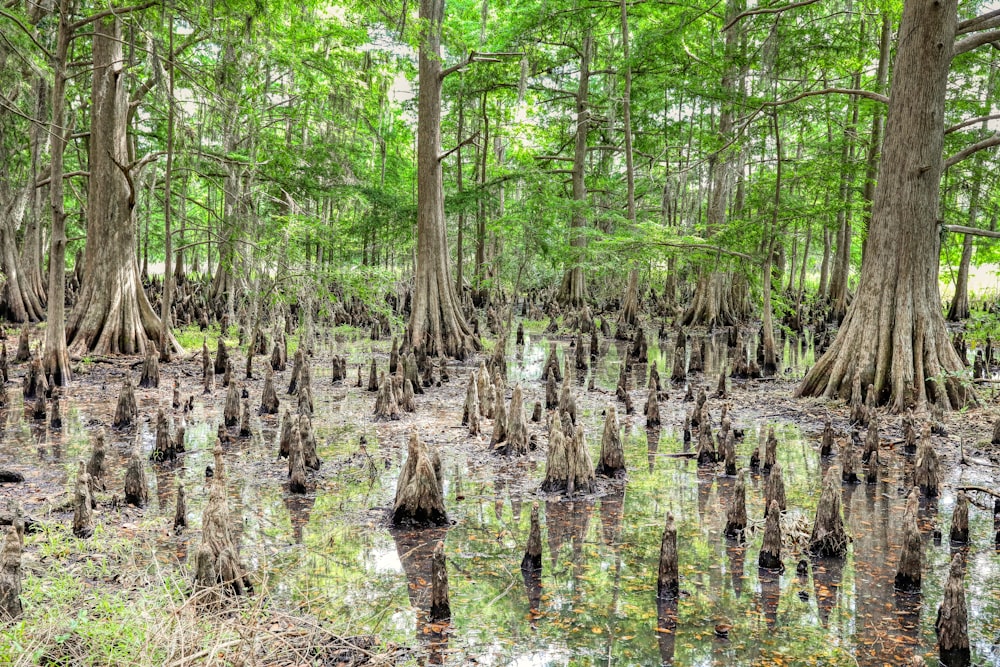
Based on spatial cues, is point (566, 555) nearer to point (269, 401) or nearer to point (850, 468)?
point (850, 468)

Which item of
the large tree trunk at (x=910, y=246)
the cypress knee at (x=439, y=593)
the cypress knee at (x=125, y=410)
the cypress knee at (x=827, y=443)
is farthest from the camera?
the large tree trunk at (x=910, y=246)

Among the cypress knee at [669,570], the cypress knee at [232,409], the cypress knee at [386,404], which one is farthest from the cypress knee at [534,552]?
the cypress knee at [232,409]

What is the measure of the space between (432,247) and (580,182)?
8.66m

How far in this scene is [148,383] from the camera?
10188 millimetres

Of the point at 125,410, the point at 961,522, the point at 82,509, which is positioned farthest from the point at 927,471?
the point at 125,410

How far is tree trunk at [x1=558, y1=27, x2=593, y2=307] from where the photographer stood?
65.3ft

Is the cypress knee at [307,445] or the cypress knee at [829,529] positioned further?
the cypress knee at [307,445]

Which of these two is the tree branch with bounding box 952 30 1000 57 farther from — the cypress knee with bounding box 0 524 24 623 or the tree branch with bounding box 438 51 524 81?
the cypress knee with bounding box 0 524 24 623

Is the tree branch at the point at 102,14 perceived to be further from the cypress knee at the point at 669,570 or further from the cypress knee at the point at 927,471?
the cypress knee at the point at 927,471

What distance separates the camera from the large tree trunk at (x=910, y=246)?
860cm

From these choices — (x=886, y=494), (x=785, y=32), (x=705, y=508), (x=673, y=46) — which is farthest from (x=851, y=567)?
(x=673, y=46)

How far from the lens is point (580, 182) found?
20.8 m

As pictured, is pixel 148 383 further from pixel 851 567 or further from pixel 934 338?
pixel 934 338

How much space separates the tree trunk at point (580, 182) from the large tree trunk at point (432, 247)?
5.98 m
